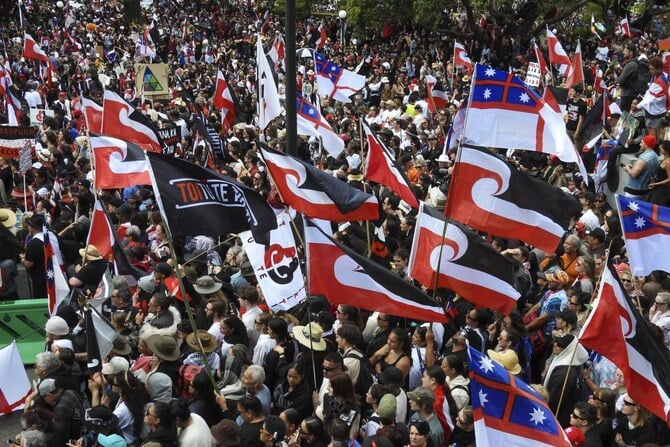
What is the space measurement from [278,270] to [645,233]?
127 inches

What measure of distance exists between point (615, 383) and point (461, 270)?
1530 mm

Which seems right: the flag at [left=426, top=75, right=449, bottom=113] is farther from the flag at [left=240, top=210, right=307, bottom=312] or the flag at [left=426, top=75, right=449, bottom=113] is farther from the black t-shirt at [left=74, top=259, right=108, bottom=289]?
the flag at [left=240, top=210, right=307, bottom=312]

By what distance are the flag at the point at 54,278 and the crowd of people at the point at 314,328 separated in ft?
0.91

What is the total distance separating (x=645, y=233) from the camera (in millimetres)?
7539

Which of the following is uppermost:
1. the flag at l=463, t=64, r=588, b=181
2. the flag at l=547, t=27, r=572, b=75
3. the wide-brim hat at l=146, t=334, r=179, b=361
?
the flag at l=463, t=64, r=588, b=181

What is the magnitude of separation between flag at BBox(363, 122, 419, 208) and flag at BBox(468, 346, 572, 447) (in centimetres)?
462

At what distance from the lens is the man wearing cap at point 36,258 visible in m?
11.6

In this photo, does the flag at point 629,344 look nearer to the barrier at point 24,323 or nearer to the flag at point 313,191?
the flag at point 313,191

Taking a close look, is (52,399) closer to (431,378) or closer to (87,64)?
(431,378)

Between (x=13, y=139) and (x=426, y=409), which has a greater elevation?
(x=426, y=409)

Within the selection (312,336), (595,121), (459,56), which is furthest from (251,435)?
(459,56)

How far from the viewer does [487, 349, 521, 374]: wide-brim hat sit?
7.22 metres

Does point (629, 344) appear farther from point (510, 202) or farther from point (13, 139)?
point (13, 139)

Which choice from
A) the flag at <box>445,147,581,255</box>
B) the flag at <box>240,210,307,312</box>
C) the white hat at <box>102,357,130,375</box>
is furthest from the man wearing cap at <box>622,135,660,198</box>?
the white hat at <box>102,357,130,375</box>
